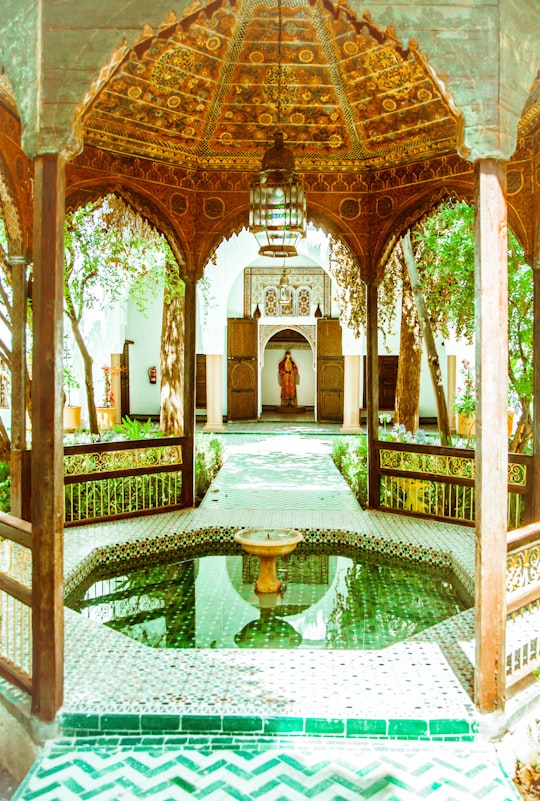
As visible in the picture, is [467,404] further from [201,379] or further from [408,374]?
[201,379]

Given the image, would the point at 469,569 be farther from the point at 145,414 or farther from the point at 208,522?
the point at 145,414

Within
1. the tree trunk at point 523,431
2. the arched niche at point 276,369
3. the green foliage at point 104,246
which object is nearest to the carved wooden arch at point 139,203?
the green foliage at point 104,246

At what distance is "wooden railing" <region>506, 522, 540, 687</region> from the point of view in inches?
133

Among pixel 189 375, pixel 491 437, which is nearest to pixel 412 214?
pixel 189 375

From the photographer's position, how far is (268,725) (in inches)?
127

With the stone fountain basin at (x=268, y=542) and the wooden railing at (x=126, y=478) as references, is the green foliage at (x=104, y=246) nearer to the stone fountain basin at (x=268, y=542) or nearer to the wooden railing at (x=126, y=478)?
the wooden railing at (x=126, y=478)

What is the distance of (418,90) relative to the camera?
224 inches

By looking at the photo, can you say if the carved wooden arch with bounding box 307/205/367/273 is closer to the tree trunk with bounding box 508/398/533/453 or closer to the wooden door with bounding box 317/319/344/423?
the tree trunk with bounding box 508/398/533/453

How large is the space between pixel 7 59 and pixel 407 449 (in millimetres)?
5173

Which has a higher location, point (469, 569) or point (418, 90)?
point (418, 90)

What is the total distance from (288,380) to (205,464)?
501 inches

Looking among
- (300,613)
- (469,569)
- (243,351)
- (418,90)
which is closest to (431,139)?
(418,90)

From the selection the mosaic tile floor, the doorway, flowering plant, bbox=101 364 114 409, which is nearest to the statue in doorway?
the doorway

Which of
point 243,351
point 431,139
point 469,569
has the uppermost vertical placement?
point 431,139
